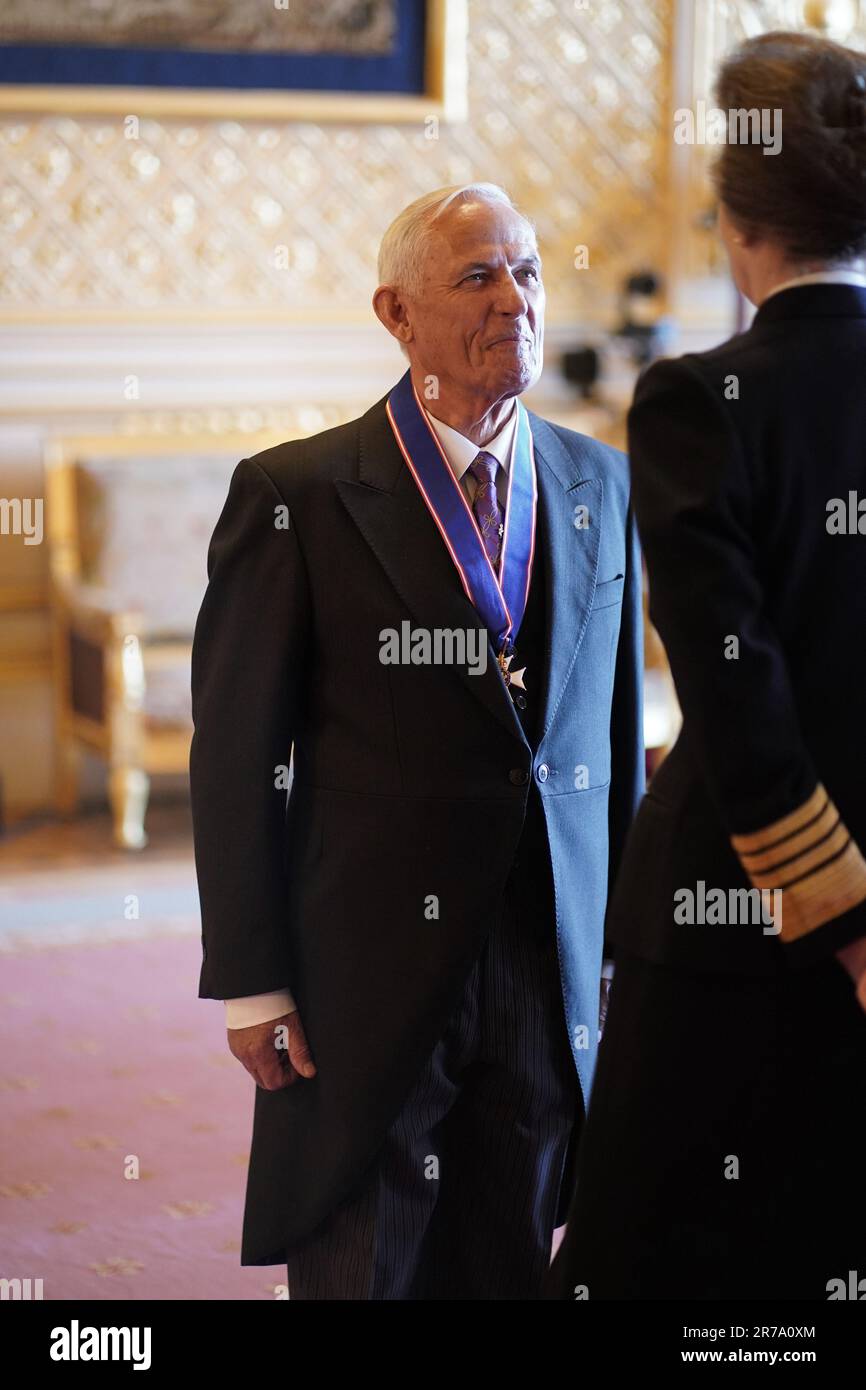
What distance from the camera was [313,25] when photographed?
5.92 metres

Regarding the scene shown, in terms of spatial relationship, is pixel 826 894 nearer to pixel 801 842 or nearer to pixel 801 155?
pixel 801 842

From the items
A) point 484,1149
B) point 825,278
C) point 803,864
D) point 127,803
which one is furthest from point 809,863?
point 127,803

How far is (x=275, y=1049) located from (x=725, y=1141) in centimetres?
63

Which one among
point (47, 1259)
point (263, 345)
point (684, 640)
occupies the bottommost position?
point (47, 1259)

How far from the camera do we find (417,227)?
1.91 m

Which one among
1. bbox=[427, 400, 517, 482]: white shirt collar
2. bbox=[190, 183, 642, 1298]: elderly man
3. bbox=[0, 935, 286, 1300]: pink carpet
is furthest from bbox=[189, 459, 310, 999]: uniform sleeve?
bbox=[0, 935, 286, 1300]: pink carpet

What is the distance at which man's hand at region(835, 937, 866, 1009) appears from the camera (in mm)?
1422

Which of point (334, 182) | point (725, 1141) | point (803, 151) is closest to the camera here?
point (803, 151)

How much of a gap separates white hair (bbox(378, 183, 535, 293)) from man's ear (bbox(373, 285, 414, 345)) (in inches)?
0.5

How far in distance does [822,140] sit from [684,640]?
0.42 meters

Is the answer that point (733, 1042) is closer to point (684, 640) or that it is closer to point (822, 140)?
point (684, 640)

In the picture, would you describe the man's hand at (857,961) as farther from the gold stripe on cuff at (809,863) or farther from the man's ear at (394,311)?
the man's ear at (394,311)

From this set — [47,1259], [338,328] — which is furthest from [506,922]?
[338,328]

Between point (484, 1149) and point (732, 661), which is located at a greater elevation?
point (732, 661)
